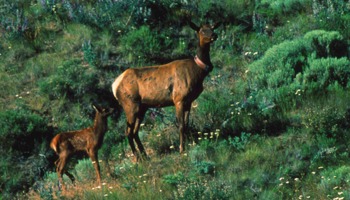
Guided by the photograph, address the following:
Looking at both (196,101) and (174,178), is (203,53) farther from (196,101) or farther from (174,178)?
(196,101)

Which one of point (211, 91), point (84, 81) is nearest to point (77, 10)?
point (84, 81)

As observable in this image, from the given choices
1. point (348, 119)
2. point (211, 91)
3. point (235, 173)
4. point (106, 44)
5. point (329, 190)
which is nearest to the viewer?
point (329, 190)

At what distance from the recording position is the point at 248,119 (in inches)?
594

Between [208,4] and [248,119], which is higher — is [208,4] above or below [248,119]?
above

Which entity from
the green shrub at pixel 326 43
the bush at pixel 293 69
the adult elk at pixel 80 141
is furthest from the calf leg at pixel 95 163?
the green shrub at pixel 326 43

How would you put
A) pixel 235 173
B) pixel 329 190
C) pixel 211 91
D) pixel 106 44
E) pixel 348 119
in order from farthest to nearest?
1. pixel 106 44
2. pixel 211 91
3. pixel 348 119
4. pixel 235 173
5. pixel 329 190

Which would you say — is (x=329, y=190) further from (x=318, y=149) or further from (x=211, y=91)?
(x=211, y=91)

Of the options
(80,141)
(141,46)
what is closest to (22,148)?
(80,141)

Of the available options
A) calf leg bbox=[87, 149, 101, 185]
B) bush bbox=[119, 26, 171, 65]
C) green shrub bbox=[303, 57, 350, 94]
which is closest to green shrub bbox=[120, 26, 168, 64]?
bush bbox=[119, 26, 171, 65]

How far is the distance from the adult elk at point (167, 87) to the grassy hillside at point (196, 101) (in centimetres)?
64

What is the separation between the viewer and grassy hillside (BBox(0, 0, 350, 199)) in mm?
13180

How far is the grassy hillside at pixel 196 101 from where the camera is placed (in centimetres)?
1318

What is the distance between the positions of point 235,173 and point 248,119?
1.94 m

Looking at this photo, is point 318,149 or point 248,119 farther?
point 248,119
